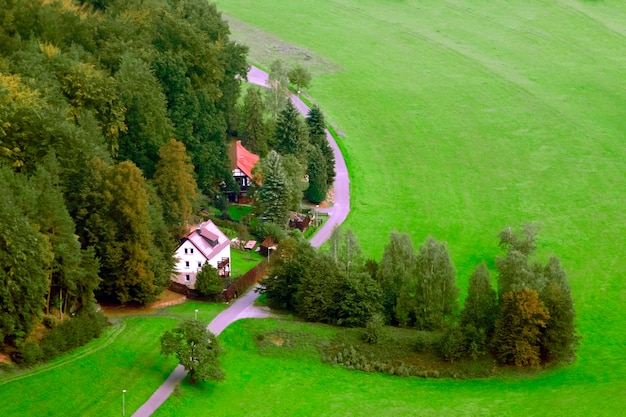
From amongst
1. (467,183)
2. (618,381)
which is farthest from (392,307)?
(467,183)

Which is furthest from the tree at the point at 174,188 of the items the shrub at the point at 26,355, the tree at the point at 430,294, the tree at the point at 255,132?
the tree at the point at 255,132

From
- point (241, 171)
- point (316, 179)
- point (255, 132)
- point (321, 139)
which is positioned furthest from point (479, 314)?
point (255, 132)

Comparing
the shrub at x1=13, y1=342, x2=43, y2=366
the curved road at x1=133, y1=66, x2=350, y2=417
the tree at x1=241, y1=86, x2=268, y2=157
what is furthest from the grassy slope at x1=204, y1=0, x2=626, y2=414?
the shrub at x1=13, y1=342, x2=43, y2=366

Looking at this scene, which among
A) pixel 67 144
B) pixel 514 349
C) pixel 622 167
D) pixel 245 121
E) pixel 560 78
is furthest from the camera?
pixel 560 78

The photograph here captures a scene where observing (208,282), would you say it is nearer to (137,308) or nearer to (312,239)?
(137,308)

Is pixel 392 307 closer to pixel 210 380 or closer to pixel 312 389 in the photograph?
pixel 312 389

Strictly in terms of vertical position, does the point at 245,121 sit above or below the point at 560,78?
below

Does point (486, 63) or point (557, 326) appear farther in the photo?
point (486, 63)
